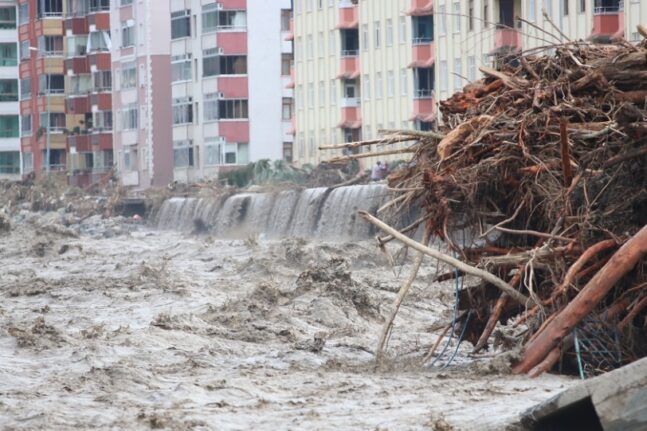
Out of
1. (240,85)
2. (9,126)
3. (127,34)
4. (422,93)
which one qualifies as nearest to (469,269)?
(422,93)

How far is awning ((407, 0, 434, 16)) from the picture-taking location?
69.6 m

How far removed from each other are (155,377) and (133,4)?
286 ft

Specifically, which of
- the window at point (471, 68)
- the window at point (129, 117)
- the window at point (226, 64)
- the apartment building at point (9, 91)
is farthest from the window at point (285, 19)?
the apartment building at point (9, 91)

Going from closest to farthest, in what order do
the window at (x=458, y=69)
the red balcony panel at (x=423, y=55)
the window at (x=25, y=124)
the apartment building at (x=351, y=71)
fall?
the window at (x=458, y=69), the red balcony panel at (x=423, y=55), the apartment building at (x=351, y=71), the window at (x=25, y=124)

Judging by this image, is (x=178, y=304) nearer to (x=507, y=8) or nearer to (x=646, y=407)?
(x=646, y=407)

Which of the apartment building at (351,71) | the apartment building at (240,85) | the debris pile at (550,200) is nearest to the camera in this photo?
the debris pile at (550,200)

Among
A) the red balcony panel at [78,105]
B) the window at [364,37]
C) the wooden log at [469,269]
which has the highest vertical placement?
the window at [364,37]

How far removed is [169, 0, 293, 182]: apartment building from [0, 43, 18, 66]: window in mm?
35971

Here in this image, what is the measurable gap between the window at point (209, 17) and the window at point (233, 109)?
11.7 feet

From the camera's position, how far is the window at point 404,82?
72.4 m

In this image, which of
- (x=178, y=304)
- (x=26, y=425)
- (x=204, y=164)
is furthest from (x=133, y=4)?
(x=26, y=425)

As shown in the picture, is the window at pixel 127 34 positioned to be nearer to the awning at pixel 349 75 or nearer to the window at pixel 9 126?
the window at pixel 9 126

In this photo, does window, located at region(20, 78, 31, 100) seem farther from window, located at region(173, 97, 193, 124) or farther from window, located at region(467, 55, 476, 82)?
window, located at region(467, 55, 476, 82)

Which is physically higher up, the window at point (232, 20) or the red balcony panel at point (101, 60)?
the window at point (232, 20)
